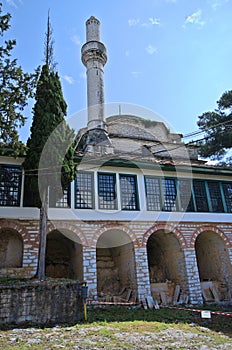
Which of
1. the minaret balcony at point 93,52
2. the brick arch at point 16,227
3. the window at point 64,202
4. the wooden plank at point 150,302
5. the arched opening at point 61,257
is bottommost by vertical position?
the wooden plank at point 150,302

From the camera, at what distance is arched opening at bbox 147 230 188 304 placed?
11789 mm

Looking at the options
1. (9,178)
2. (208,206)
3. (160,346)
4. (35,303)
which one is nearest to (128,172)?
(208,206)

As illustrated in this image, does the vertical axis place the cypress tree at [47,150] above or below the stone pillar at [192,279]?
above

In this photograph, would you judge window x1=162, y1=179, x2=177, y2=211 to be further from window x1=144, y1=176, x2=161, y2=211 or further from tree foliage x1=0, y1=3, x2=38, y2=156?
tree foliage x1=0, y1=3, x2=38, y2=156

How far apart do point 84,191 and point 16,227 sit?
302 cm

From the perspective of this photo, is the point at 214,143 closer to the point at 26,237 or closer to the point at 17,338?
the point at 26,237

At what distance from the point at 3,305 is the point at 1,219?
3908mm

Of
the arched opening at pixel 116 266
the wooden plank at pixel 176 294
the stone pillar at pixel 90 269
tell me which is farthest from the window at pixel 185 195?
the stone pillar at pixel 90 269

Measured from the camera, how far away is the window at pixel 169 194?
41.6 ft

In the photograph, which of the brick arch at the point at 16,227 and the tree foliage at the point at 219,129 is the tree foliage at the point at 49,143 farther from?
the tree foliage at the point at 219,129

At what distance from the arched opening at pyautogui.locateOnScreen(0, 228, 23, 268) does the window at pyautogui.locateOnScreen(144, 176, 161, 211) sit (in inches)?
222

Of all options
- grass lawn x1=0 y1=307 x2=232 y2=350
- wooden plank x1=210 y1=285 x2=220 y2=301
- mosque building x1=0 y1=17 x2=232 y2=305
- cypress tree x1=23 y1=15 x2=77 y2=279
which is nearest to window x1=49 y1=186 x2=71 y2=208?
mosque building x1=0 y1=17 x2=232 y2=305

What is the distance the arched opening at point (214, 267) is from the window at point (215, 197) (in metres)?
1.20

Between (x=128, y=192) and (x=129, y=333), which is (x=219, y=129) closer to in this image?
(x=128, y=192)
